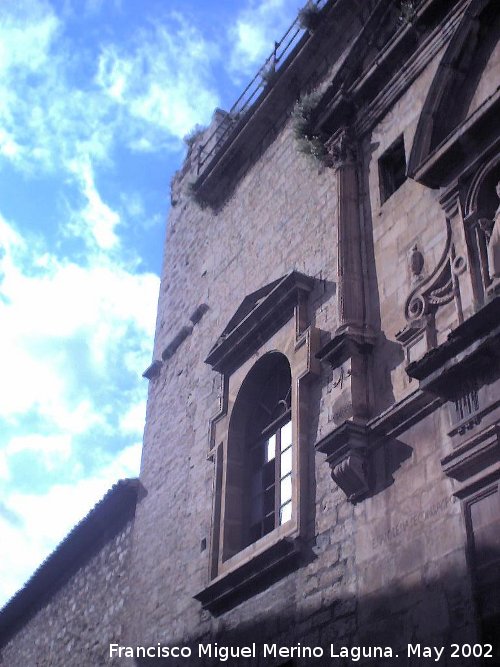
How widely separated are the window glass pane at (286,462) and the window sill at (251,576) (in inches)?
39.0

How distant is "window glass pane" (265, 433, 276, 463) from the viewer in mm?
9000

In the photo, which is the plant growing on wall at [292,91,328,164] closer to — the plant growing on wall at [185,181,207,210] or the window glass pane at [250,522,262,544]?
the plant growing on wall at [185,181,207,210]

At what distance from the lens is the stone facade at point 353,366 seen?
6.02m

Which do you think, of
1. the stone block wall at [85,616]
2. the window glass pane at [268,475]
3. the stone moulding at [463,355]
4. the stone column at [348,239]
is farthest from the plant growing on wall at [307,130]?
the stone block wall at [85,616]

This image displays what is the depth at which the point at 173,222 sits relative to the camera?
14438mm

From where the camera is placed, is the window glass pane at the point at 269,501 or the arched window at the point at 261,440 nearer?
the arched window at the point at 261,440

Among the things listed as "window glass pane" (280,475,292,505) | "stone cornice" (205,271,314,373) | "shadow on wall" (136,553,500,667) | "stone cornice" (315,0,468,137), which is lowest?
"shadow on wall" (136,553,500,667)

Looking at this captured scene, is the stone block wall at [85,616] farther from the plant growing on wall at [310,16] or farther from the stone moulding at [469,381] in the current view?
the plant growing on wall at [310,16]

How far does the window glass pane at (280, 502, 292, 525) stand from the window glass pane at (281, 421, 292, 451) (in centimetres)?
63

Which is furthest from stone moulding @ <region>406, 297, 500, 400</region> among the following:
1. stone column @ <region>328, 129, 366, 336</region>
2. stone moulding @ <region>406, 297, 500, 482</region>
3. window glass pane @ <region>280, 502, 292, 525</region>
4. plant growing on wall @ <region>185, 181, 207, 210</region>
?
plant growing on wall @ <region>185, 181, 207, 210</region>

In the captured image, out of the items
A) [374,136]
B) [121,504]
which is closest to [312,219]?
[374,136]

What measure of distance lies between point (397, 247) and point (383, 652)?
3.41m

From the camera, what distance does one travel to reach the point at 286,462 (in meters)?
8.66

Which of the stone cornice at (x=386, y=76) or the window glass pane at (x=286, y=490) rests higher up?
the stone cornice at (x=386, y=76)
